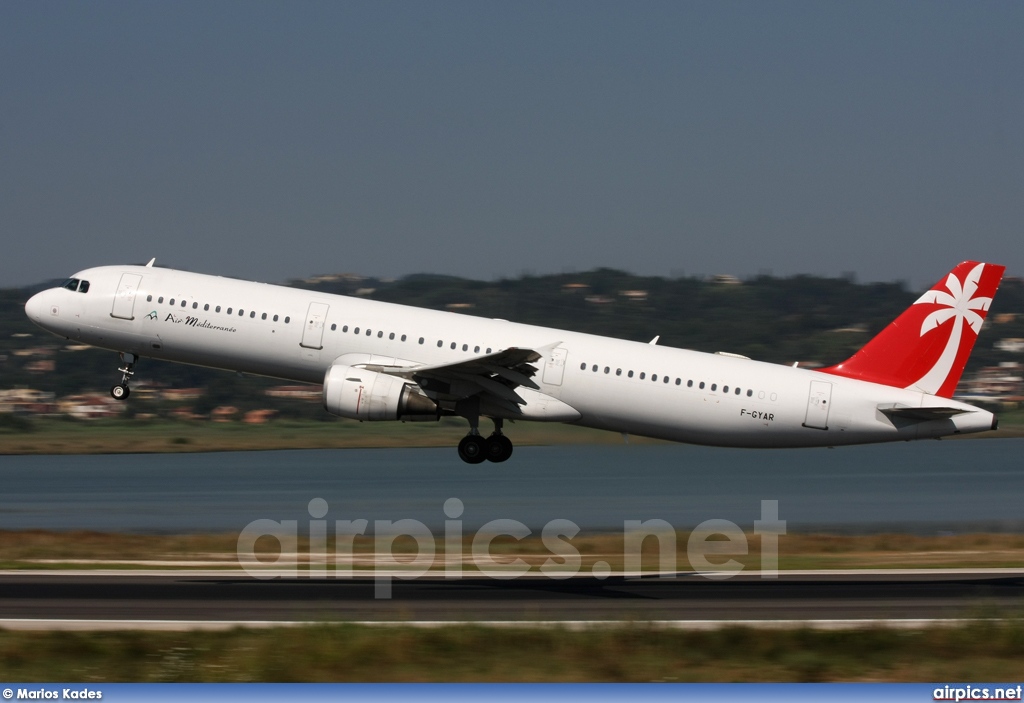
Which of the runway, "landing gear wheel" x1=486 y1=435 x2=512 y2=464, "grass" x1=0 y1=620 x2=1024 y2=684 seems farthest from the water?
"grass" x1=0 y1=620 x2=1024 y2=684

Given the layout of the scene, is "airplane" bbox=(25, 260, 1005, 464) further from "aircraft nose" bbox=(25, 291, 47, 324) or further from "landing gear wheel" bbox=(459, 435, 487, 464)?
"aircraft nose" bbox=(25, 291, 47, 324)

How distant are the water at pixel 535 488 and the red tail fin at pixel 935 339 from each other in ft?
27.9

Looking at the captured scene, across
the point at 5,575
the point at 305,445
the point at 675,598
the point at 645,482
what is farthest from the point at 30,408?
the point at 675,598

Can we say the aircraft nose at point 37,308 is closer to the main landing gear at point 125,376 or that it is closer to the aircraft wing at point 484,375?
the main landing gear at point 125,376

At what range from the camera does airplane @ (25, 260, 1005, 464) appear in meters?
32.5

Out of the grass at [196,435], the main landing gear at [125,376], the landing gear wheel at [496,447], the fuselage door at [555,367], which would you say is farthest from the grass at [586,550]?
the grass at [196,435]

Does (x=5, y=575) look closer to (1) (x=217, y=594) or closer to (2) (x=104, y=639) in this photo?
(1) (x=217, y=594)

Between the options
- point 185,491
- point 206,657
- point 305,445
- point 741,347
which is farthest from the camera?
point 741,347

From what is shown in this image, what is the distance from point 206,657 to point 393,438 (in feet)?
414

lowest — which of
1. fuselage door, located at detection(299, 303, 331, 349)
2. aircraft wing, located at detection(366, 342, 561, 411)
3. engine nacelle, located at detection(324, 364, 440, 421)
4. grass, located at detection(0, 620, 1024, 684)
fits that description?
grass, located at detection(0, 620, 1024, 684)

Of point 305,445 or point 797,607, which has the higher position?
point 305,445

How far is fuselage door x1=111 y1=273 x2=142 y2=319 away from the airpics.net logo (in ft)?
25.2

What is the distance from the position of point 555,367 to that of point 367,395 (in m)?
5.08

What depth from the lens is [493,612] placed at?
23.3 m
